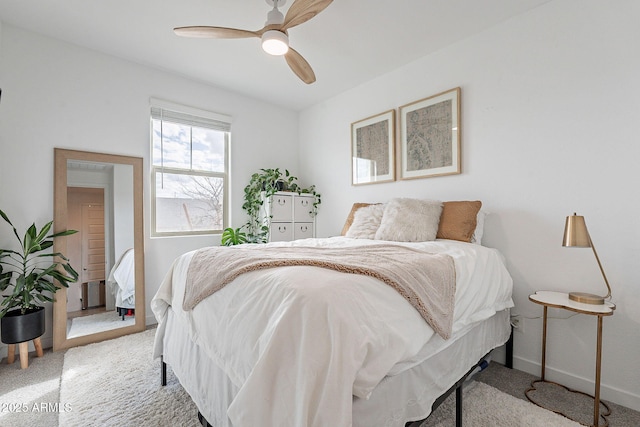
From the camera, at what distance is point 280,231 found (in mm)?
3625

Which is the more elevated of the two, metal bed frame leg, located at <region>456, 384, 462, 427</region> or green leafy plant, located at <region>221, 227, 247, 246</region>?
green leafy plant, located at <region>221, 227, 247, 246</region>

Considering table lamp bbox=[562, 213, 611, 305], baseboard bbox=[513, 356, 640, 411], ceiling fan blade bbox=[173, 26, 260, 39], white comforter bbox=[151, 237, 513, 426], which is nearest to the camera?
white comforter bbox=[151, 237, 513, 426]

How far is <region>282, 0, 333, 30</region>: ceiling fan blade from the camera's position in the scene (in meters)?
1.69

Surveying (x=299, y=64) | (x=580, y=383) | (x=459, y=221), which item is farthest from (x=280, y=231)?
(x=580, y=383)

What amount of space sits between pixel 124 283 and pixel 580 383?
3.82m

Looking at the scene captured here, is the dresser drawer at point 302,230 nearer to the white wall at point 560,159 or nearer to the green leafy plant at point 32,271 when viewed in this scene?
the white wall at point 560,159

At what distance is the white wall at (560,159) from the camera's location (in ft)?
5.91

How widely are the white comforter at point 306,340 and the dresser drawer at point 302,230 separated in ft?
8.11

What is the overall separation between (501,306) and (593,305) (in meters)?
0.46

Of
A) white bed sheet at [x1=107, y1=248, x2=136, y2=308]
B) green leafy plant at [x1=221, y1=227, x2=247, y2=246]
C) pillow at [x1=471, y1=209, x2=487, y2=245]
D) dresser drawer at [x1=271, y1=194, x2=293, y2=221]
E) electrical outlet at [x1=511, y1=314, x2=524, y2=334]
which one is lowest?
electrical outlet at [x1=511, y1=314, x2=524, y2=334]

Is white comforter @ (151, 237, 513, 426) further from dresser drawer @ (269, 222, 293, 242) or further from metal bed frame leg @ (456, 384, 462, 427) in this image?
dresser drawer @ (269, 222, 293, 242)

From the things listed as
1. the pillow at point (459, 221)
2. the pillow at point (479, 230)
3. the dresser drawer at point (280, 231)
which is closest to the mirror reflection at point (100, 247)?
the dresser drawer at point (280, 231)

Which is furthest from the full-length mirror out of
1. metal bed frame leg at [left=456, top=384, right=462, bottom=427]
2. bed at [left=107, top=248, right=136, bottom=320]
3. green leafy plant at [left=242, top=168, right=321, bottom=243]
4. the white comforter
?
metal bed frame leg at [left=456, top=384, right=462, bottom=427]

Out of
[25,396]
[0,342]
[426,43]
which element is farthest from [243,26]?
[0,342]
